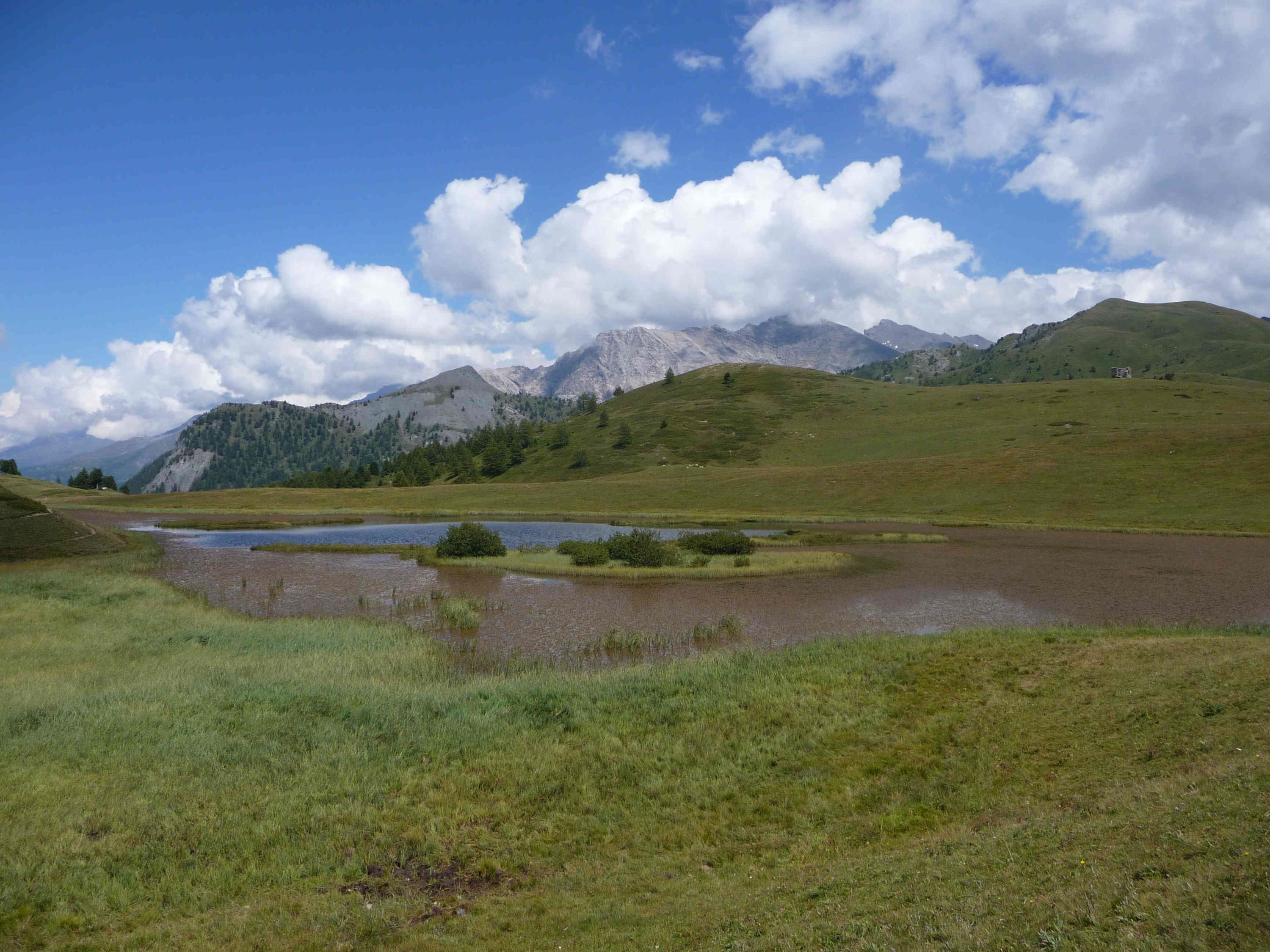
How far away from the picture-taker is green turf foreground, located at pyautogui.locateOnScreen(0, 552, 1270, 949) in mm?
8930

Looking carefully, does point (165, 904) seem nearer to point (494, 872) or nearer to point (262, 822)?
point (262, 822)

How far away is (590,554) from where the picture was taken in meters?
49.5

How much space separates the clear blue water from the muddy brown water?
12.2 meters

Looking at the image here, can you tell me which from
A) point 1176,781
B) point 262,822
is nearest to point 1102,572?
point 1176,781

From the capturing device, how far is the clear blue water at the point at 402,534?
6738 centimetres

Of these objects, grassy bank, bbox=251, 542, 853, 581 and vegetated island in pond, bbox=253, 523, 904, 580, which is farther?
vegetated island in pond, bbox=253, 523, 904, 580

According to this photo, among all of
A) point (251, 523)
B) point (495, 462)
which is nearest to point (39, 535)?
point (251, 523)

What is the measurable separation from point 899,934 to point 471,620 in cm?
2717

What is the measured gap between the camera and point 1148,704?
1559cm

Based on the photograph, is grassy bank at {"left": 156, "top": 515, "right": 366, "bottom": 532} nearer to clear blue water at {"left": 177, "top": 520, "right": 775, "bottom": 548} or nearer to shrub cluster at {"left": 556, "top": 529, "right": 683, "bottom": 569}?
clear blue water at {"left": 177, "top": 520, "right": 775, "bottom": 548}

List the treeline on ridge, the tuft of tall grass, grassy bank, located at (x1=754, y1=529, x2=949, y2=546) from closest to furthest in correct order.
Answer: the tuft of tall grass
grassy bank, located at (x1=754, y1=529, x2=949, y2=546)
the treeline on ridge

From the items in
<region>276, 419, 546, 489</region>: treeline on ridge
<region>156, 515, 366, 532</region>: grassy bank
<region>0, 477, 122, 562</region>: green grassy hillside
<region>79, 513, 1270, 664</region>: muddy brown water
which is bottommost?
<region>79, 513, 1270, 664</region>: muddy brown water

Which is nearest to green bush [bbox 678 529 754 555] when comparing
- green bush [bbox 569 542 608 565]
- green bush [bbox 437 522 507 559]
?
green bush [bbox 569 542 608 565]

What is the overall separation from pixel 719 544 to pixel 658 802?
3893cm
